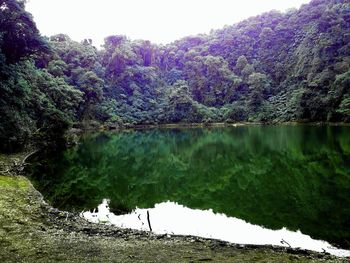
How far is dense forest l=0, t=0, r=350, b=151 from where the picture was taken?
27312 mm

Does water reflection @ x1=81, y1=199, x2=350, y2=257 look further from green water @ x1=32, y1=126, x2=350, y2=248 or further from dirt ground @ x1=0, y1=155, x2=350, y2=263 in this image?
dirt ground @ x1=0, y1=155, x2=350, y2=263

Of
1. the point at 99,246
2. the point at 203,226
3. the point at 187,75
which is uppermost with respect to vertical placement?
the point at 187,75

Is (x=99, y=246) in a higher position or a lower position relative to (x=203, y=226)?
higher

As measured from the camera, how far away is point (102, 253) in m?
8.64

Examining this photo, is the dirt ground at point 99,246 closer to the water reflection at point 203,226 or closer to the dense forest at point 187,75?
the water reflection at point 203,226

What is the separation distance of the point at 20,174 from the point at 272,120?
71747mm

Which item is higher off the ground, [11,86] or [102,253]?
[11,86]

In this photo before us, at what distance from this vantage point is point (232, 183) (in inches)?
774

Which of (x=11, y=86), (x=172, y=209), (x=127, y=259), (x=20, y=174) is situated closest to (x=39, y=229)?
(x=127, y=259)

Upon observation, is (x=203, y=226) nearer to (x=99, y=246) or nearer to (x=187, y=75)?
(x=99, y=246)

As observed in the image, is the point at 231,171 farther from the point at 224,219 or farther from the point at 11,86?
the point at 11,86

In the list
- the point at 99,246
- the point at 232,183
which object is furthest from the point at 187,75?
the point at 99,246

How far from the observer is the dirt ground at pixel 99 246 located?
831 centimetres

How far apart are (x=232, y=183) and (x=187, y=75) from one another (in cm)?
10597
